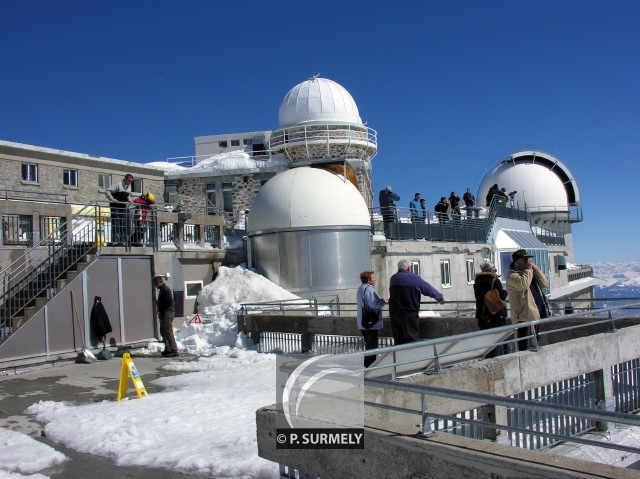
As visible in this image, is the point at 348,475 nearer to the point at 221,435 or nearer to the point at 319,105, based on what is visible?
the point at 221,435

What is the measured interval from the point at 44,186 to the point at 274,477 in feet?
79.5

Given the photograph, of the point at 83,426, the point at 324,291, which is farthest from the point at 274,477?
the point at 324,291

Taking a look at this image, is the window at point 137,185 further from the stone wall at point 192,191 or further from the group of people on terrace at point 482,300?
the group of people on terrace at point 482,300

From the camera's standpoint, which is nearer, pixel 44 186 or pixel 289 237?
pixel 289 237

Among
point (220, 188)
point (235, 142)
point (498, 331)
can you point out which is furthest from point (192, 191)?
point (498, 331)

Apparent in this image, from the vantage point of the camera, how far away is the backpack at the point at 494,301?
8.25 meters

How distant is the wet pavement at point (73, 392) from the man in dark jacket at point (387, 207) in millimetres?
12218

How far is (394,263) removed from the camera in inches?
884

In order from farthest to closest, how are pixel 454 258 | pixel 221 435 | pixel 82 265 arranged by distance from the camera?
pixel 454 258, pixel 82 265, pixel 221 435

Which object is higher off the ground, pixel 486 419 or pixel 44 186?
pixel 44 186

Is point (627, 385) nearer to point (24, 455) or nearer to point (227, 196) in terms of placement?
point (24, 455)

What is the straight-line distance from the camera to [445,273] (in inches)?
978

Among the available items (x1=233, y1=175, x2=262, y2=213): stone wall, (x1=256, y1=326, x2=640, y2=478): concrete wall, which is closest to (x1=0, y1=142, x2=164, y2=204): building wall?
(x1=233, y1=175, x2=262, y2=213): stone wall

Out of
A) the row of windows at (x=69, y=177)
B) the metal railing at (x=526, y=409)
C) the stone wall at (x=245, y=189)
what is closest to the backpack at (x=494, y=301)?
the metal railing at (x=526, y=409)
